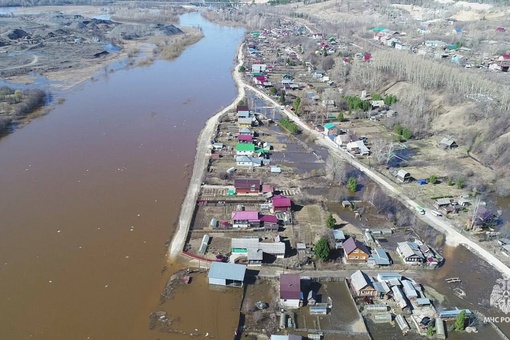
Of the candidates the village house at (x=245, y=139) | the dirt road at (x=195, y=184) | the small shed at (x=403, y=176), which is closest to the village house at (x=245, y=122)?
the dirt road at (x=195, y=184)

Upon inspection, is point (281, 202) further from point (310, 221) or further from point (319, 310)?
point (319, 310)

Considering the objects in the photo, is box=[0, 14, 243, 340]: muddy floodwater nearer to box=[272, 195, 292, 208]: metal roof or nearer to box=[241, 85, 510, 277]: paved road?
box=[272, 195, 292, 208]: metal roof

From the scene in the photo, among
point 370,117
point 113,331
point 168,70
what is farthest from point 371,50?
point 113,331

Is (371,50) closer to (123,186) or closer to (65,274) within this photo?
(123,186)

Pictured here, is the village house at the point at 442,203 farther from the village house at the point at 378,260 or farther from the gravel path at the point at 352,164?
the village house at the point at 378,260

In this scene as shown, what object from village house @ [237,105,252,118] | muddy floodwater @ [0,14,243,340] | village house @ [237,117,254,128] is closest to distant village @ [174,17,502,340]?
village house @ [237,117,254,128]

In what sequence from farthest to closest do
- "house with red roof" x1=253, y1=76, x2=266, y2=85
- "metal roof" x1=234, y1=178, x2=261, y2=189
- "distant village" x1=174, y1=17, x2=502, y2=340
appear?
"house with red roof" x1=253, y1=76, x2=266, y2=85 → "metal roof" x1=234, y1=178, x2=261, y2=189 → "distant village" x1=174, y1=17, x2=502, y2=340

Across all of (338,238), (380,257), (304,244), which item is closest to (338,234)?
(338,238)

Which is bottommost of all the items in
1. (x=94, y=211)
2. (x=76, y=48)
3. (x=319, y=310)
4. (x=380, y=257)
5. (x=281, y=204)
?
(x=319, y=310)
